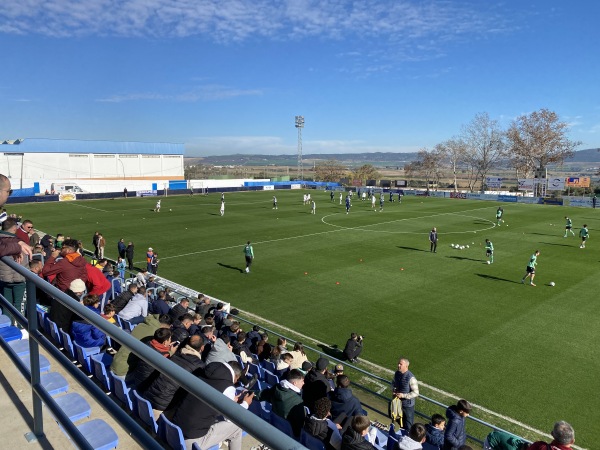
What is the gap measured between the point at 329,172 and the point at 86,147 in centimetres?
5768

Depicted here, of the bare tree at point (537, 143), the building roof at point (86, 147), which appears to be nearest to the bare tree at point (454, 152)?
the bare tree at point (537, 143)

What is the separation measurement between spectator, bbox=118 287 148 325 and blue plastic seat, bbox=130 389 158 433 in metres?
6.48

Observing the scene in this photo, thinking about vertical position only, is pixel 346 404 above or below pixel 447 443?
above

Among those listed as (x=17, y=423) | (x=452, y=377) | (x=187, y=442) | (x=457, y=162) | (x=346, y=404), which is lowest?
(x=452, y=377)

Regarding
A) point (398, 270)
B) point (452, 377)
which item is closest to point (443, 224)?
point (398, 270)

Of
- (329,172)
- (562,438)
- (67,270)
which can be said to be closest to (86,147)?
(329,172)

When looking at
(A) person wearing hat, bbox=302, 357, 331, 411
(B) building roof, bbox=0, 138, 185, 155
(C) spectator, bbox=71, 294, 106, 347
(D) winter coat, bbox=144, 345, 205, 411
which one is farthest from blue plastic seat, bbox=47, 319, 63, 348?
(B) building roof, bbox=0, 138, 185, 155

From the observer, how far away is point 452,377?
493 inches

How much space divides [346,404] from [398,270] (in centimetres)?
1676

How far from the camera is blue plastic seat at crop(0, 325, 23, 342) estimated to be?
5.34m

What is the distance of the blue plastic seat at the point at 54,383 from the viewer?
173 inches

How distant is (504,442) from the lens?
24.7ft

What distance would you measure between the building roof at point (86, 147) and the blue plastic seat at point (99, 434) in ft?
275

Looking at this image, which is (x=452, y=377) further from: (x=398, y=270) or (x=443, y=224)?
(x=443, y=224)
